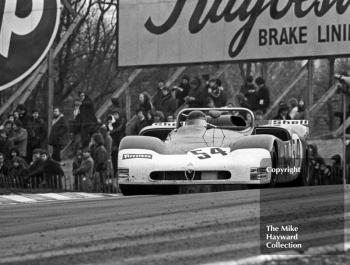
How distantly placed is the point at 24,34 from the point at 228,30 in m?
5.17

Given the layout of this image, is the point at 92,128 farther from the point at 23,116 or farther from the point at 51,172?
the point at 23,116

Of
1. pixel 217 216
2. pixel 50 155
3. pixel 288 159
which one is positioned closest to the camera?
pixel 217 216

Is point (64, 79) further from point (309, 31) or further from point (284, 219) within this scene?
point (284, 219)

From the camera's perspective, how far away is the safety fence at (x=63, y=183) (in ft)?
51.3

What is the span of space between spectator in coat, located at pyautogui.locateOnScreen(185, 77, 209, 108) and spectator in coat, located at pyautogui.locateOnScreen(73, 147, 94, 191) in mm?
2190

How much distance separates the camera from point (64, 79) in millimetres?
19812

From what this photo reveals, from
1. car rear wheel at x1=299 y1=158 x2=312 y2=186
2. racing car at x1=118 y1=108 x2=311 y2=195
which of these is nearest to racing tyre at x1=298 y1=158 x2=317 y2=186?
car rear wheel at x1=299 y1=158 x2=312 y2=186

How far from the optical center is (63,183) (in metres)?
16.8

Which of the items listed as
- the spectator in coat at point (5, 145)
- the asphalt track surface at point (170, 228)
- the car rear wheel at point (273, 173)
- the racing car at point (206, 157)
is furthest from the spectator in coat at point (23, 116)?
the asphalt track surface at point (170, 228)

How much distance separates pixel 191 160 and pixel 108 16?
9.02 m

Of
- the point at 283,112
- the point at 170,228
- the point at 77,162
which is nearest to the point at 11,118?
the point at 77,162

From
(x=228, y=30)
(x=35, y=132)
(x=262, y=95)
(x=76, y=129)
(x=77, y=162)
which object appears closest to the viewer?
(x=262, y=95)

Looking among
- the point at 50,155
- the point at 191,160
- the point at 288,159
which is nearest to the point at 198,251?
the point at 191,160

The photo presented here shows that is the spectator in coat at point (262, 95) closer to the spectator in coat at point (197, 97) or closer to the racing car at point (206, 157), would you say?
the spectator in coat at point (197, 97)
